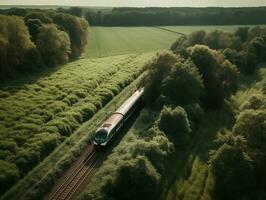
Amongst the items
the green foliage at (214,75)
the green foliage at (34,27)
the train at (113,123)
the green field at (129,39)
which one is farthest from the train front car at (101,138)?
the green field at (129,39)

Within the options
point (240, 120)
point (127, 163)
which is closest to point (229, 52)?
point (240, 120)

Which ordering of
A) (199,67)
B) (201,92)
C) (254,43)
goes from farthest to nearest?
1. (254,43)
2. (199,67)
3. (201,92)

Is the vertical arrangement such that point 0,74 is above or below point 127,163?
below

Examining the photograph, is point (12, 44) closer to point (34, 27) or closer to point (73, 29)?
point (34, 27)

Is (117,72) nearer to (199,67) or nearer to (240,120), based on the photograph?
(199,67)

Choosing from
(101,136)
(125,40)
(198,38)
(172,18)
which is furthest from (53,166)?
(172,18)
